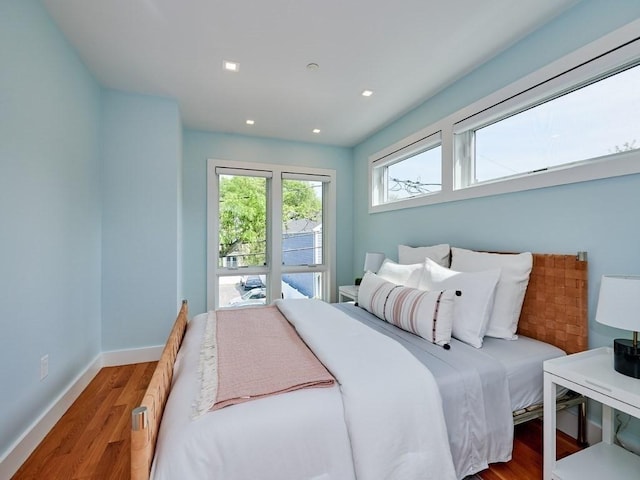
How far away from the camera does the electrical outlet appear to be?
1807 millimetres

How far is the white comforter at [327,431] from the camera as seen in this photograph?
980 mm

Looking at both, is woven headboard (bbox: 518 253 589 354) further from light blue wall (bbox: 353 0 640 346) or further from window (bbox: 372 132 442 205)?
window (bbox: 372 132 442 205)

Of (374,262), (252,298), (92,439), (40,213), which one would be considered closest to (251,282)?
(252,298)

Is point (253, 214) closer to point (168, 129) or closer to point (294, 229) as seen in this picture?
point (294, 229)

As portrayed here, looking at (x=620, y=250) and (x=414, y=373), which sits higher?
(x=620, y=250)

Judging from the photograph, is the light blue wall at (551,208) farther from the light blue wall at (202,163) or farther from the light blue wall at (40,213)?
the light blue wall at (40,213)

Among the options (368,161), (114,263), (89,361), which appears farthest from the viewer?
(368,161)

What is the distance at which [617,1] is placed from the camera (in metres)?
1.54

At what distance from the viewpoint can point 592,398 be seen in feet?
4.17

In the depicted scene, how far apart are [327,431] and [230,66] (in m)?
2.55

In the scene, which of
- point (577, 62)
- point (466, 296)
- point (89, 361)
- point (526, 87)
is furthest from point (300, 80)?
point (89, 361)

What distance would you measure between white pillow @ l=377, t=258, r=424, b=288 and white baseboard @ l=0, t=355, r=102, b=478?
2462mm

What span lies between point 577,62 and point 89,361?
163 inches

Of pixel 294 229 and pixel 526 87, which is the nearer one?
pixel 526 87
